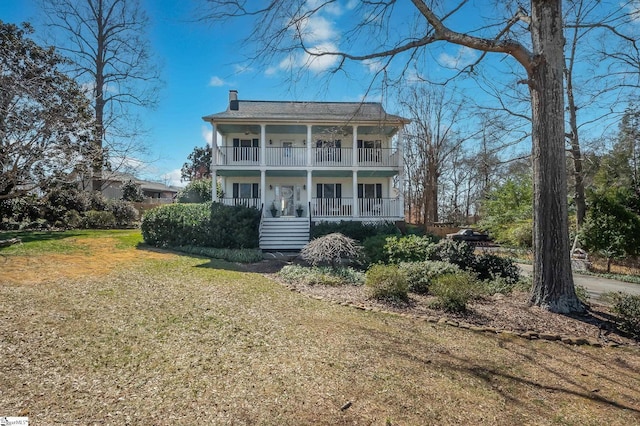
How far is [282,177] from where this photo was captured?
18.6 meters

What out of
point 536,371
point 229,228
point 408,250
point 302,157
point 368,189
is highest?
point 302,157

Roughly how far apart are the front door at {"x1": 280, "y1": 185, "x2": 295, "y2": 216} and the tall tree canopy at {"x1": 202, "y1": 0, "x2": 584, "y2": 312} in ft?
39.8

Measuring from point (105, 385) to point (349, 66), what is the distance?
704 cm

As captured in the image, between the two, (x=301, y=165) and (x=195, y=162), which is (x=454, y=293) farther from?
(x=195, y=162)

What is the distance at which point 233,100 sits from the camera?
64.3 ft

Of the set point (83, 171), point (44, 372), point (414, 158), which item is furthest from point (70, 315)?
point (414, 158)

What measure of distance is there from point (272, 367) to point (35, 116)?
26.0 ft

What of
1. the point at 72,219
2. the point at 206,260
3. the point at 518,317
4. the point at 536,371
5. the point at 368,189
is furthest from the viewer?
the point at 368,189

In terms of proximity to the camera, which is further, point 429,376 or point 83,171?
point 83,171

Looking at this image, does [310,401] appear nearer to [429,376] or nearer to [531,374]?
[429,376]

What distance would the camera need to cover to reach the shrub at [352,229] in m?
14.6

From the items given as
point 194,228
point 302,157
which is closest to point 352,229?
point 302,157

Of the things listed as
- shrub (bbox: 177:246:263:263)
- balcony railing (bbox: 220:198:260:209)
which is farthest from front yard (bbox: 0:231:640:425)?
balcony railing (bbox: 220:198:260:209)

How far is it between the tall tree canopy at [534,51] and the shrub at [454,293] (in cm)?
131
